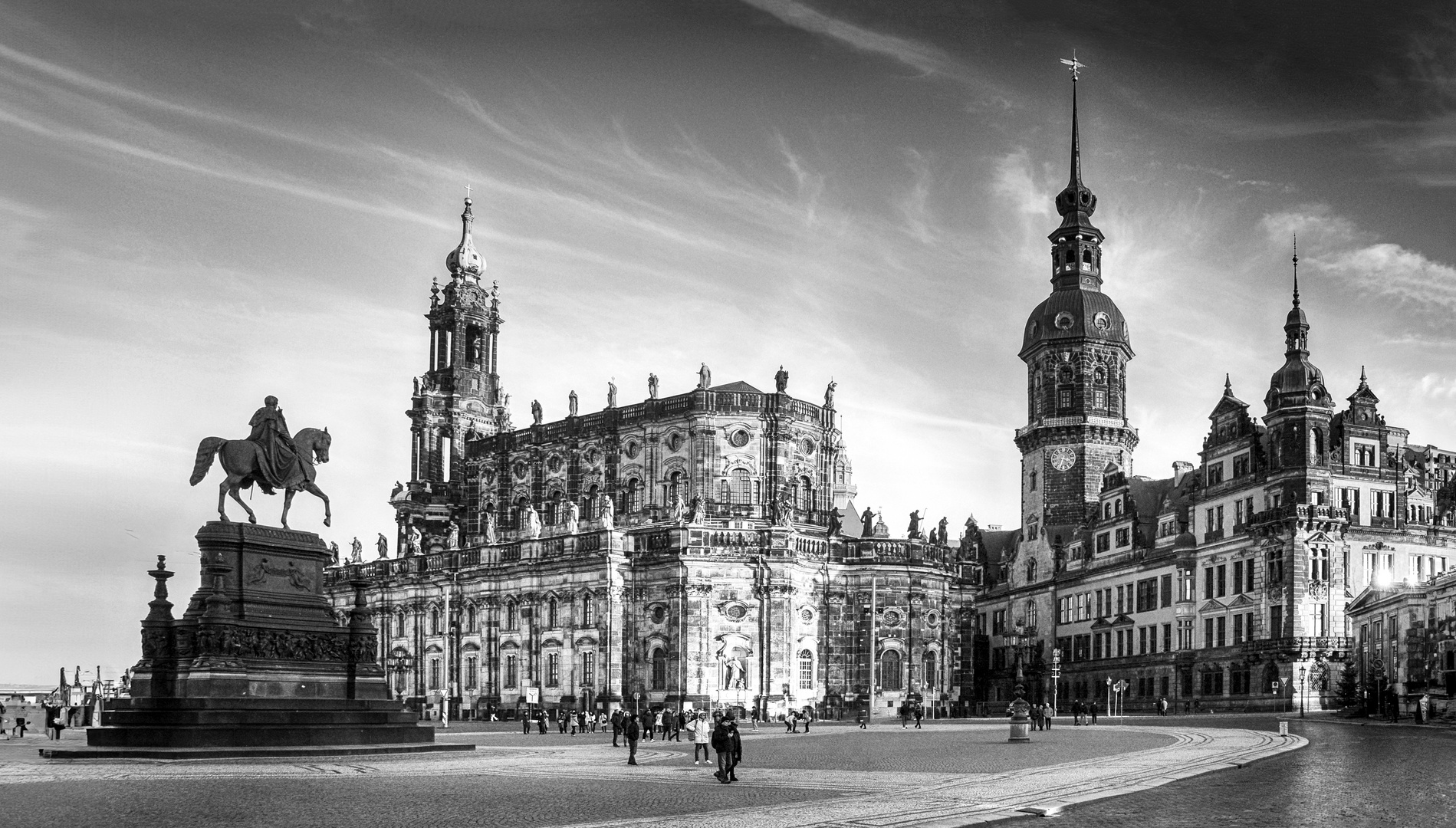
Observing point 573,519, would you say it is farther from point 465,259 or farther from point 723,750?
point 723,750

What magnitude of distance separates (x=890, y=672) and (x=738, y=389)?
21.4 meters

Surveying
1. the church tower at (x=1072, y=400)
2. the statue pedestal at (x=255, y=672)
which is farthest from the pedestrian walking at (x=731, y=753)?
the church tower at (x=1072, y=400)

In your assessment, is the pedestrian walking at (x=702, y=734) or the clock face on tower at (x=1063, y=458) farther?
the clock face on tower at (x=1063, y=458)

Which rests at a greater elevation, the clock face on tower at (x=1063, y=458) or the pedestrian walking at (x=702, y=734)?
the clock face on tower at (x=1063, y=458)

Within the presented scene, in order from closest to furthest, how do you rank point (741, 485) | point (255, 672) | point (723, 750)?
1. point (723, 750)
2. point (255, 672)
3. point (741, 485)

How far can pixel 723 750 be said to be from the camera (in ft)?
117

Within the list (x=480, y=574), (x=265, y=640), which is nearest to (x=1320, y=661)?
(x=480, y=574)

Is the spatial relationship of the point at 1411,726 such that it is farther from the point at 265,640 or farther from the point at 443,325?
the point at 443,325

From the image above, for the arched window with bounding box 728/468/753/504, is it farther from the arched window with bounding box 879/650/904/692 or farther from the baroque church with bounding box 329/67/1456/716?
the arched window with bounding box 879/650/904/692

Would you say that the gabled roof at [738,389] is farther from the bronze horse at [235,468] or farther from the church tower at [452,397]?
the bronze horse at [235,468]

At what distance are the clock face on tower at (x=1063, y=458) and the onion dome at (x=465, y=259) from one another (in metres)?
46.4

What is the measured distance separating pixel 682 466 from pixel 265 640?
227 ft

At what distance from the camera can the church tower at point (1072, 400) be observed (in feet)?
409

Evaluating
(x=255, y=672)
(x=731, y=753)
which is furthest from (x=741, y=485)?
(x=731, y=753)
